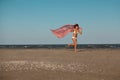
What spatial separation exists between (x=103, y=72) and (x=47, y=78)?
8.13 ft

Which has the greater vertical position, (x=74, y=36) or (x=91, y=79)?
(x=74, y=36)

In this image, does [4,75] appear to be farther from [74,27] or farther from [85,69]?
[74,27]

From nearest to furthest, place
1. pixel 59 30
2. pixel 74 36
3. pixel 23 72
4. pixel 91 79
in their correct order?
pixel 91 79
pixel 23 72
pixel 74 36
pixel 59 30

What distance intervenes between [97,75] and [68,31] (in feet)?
39.6

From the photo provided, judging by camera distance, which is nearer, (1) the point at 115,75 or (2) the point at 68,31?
(1) the point at 115,75

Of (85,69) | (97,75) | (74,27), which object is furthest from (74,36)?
(97,75)

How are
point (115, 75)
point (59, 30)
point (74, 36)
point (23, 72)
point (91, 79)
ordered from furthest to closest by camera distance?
point (59, 30) → point (74, 36) → point (23, 72) → point (115, 75) → point (91, 79)

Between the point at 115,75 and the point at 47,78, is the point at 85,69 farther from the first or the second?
the point at 47,78

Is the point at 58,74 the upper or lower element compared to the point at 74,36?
lower

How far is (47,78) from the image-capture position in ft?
32.7

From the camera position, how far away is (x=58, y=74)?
1073 cm

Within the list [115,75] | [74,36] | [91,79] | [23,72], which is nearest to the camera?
[91,79]

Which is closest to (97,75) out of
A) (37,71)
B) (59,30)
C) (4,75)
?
(37,71)

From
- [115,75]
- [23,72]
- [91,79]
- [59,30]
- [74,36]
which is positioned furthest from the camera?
[59,30]
